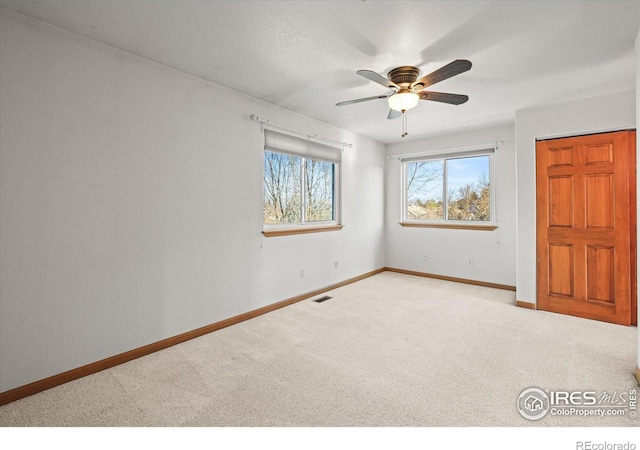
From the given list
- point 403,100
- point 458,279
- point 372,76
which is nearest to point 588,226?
point 458,279

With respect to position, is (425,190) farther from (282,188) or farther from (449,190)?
(282,188)

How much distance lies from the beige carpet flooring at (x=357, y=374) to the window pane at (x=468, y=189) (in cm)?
190

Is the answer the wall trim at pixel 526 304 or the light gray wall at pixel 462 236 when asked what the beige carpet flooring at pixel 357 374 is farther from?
the light gray wall at pixel 462 236

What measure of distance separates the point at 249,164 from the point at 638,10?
3.20 meters

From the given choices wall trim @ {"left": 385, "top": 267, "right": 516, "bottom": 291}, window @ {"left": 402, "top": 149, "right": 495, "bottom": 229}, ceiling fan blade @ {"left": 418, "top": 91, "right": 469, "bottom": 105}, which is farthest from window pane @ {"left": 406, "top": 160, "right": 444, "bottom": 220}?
ceiling fan blade @ {"left": 418, "top": 91, "right": 469, "bottom": 105}

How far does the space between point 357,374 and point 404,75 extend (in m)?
2.42

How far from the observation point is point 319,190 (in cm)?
459

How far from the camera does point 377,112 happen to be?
12.9ft

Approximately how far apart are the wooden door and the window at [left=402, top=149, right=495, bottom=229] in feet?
3.85

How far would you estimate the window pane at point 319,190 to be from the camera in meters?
4.41

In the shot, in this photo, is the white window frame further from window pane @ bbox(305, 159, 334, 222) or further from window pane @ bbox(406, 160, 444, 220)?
window pane @ bbox(305, 159, 334, 222)

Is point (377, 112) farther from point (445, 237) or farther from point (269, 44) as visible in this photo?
point (445, 237)
